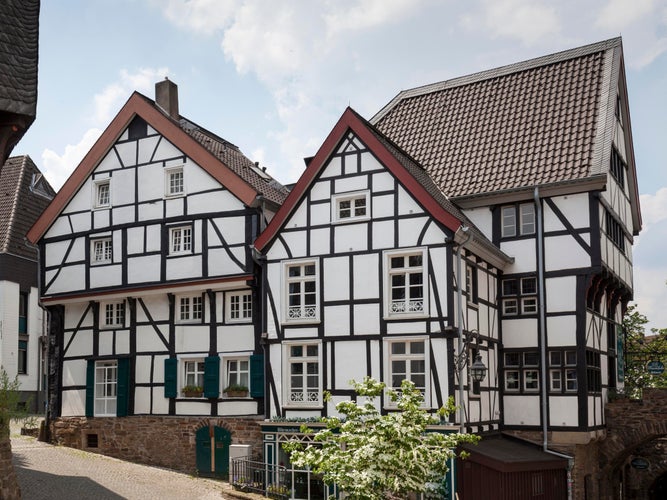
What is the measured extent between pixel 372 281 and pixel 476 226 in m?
4.74

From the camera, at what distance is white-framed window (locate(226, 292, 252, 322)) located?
26750 millimetres

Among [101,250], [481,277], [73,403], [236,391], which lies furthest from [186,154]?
[481,277]

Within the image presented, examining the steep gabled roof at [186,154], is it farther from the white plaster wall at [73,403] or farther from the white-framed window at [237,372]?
the white plaster wall at [73,403]

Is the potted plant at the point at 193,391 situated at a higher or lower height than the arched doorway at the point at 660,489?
higher

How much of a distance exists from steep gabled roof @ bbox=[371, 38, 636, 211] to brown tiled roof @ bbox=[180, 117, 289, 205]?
4570 mm

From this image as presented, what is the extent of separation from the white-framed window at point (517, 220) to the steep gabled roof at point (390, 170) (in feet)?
3.08

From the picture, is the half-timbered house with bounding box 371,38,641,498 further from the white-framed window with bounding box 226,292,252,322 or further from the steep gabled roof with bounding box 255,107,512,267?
the white-framed window with bounding box 226,292,252,322

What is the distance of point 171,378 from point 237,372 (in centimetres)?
224

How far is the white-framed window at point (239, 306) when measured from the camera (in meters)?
26.8

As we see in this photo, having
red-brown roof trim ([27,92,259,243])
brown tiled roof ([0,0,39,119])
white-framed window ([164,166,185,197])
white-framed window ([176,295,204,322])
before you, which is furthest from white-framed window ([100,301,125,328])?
brown tiled roof ([0,0,39,119])

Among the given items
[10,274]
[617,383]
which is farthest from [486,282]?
[10,274]

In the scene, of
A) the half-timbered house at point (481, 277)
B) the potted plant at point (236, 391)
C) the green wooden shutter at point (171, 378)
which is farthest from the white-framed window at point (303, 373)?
the green wooden shutter at point (171, 378)

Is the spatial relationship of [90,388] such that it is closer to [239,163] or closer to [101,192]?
[101,192]

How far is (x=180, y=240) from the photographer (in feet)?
91.3
